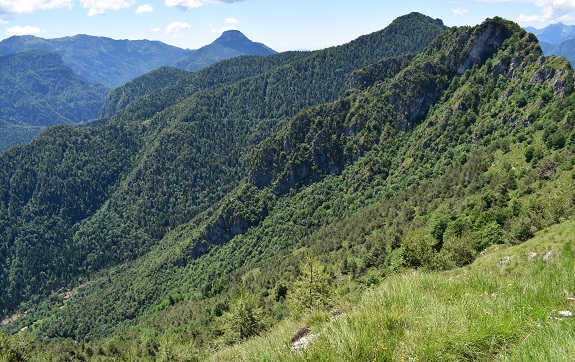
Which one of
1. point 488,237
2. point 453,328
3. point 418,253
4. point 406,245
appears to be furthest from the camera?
point 488,237

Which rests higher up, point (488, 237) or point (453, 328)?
point (453, 328)

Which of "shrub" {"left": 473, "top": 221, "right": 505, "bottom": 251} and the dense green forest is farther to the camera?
"shrub" {"left": 473, "top": 221, "right": 505, "bottom": 251}

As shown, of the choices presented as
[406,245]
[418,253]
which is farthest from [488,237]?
[418,253]

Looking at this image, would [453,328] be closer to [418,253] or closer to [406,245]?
[418,253]

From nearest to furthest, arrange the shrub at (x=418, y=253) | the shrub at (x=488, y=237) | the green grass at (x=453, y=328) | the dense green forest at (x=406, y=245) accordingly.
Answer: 1. the green grass at (x=453, y=328)
2. the dense green forest at (x=406, y=245)
3. the shrub at (x=418, y=253)
4. the shrub at (x=488, y=237)

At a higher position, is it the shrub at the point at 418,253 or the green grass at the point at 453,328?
the green grass at the point at 453,328

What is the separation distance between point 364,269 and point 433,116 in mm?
108085

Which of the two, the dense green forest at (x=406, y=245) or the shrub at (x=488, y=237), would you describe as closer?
the dense green forest at (x=406, y=245)

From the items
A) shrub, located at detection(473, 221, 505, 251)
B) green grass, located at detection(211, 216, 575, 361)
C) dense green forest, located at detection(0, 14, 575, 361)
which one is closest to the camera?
green grass, located at detection(211, 216, 575, 361)

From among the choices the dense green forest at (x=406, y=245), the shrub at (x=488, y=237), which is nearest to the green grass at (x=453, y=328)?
the dense green forest at (x=406, y=245)

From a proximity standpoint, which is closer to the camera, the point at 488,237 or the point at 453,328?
the point at 453,328

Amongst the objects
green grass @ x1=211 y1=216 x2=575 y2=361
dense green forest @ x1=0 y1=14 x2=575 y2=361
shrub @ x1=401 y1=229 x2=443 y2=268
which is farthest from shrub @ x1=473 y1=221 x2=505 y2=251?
green grass @ x1=211 y1=216 x2=575 y2=361

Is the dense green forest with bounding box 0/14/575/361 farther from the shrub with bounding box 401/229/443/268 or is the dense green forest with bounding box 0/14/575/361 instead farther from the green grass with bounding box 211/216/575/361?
the shrub with bounding box 401/229/443/268

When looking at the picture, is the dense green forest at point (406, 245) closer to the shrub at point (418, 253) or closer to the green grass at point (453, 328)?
the green grass at point (453, 328)
